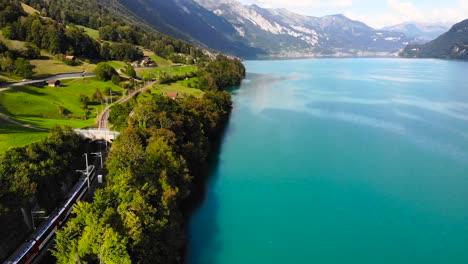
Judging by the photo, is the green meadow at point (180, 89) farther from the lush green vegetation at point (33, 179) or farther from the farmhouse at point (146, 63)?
the lush green vegetation at point (33, 179)

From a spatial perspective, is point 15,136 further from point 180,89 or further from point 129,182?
point 180,89

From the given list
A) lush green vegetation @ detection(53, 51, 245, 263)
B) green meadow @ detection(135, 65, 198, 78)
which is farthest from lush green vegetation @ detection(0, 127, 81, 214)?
green meadow @ detection(135, 65, 198, 78)

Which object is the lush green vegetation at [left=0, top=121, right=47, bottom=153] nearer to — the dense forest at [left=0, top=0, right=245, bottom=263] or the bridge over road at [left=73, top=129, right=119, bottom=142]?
the dense forest at [left=0, top=0, right=245, bottom=263]

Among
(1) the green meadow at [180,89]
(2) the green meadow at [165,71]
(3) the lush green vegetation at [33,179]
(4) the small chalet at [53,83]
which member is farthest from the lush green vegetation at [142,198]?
(2) the green meadow at [165,71]

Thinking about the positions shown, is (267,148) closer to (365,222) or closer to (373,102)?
(365,222)

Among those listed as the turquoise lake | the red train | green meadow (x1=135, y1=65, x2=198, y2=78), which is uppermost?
green meadow (x1=135, y1=65, x2=198, y2=78)

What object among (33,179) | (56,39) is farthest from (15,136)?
(56,39)

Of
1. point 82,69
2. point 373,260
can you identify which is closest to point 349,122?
point 373,260
